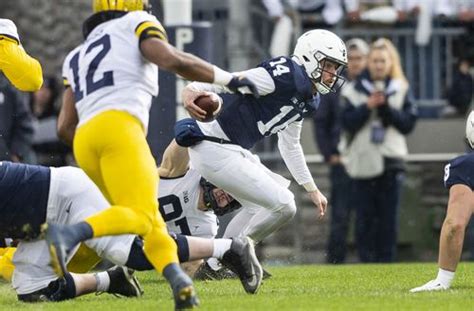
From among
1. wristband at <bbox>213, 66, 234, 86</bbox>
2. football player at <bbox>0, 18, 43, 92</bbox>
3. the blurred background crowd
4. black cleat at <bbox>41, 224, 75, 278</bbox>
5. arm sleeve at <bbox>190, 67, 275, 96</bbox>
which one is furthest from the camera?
the blurred background crowd

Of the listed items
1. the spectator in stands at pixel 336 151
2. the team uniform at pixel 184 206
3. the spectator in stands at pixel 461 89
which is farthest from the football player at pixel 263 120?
the spectator in stands at pixel 461 89

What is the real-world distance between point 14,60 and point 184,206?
71.0 inches

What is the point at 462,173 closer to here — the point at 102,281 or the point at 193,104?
the point at 193,104

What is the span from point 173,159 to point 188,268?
80cm

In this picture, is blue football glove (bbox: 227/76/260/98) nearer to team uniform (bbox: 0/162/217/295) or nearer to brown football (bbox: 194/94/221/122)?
brown football (bbox: 194/94/221/122)

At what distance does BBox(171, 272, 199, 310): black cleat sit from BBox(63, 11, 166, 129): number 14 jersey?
87 centimetres

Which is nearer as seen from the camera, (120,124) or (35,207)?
(120,124)

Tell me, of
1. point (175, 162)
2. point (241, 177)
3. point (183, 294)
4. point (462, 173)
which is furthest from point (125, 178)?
point (175, 162)

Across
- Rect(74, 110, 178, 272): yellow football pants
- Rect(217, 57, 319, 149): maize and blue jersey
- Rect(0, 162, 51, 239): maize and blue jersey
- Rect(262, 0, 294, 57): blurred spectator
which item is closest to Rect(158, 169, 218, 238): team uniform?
Rect(217, 57, 319, 149): maize and blue jersey

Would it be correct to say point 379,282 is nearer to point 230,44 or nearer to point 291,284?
point 291,284

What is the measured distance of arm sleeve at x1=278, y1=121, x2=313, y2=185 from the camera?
10320 mm

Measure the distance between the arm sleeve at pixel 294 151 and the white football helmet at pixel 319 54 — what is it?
514 mm

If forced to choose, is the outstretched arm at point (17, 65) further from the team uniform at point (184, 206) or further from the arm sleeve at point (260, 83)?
the team uniform at point (184, 206)

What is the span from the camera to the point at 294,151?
1037 cm
